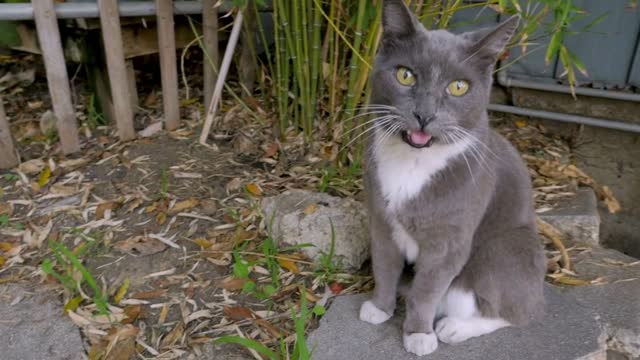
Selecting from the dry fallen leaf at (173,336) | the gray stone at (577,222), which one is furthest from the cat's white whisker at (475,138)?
the dry fallen leaf at (173,336)

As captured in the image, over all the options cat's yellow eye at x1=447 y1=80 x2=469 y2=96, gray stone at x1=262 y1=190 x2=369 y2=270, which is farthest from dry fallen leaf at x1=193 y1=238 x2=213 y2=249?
cat's yellow eye at x1=447 y1=80 x2=469 y2=96

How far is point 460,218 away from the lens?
4.70ft

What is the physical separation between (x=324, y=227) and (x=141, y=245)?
0.74 m

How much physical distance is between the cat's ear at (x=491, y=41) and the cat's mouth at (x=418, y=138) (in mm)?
247

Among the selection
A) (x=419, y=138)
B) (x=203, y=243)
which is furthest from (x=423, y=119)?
(x=203, y=243)

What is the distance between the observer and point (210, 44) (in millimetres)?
2725

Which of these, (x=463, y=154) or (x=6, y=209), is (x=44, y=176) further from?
(x=463, y=154)

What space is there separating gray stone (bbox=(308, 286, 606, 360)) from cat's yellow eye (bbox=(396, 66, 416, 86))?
2.64 feet

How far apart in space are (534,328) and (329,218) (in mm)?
810

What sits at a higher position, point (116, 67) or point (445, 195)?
point (116, 67)

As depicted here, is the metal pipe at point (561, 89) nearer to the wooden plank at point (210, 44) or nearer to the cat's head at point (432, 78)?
the wooden plank at point (210, 44)

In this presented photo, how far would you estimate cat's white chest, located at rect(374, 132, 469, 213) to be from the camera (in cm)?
142

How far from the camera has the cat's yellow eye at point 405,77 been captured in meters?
1.36

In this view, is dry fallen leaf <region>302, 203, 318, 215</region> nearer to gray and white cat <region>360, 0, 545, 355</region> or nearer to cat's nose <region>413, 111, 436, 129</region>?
gray and white cat <region>360, 0, 545, 355</region>
